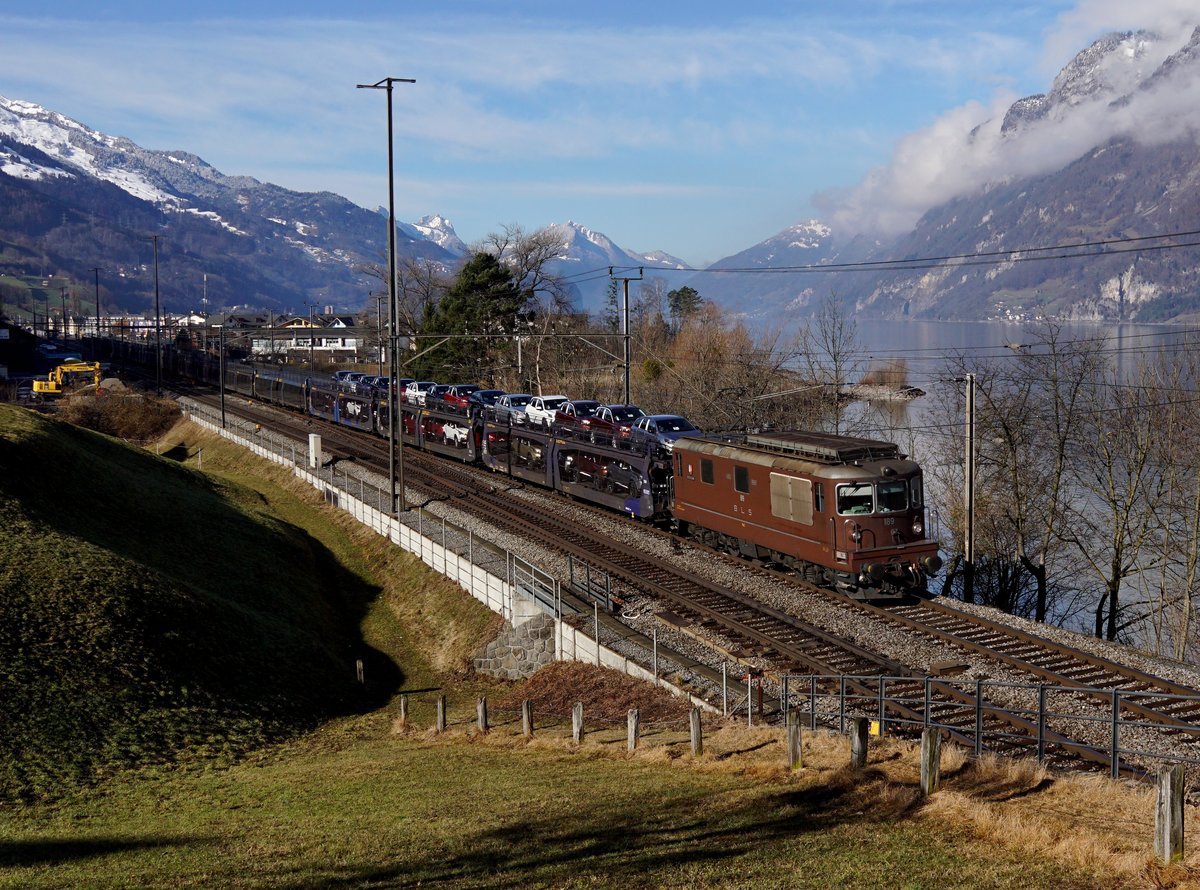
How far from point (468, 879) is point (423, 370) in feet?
271

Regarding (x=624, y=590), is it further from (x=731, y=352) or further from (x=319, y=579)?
(x=731, y=352)

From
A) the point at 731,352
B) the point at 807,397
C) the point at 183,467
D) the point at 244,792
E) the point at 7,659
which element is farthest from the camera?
the point at 731,352

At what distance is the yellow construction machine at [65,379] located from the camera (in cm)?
9056

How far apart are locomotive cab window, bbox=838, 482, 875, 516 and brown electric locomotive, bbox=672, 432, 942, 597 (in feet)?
0.08

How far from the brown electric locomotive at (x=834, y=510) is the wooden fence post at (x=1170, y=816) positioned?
49.2 feet

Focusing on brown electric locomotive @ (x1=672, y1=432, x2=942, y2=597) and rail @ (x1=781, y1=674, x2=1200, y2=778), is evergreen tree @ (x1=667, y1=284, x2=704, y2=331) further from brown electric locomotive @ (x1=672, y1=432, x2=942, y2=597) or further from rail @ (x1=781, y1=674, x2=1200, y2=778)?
rail @ (x1=781, y1=674, x2=1200, y2=778)

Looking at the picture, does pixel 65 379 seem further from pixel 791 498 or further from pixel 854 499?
pixel 854 499

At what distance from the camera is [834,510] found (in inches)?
1009

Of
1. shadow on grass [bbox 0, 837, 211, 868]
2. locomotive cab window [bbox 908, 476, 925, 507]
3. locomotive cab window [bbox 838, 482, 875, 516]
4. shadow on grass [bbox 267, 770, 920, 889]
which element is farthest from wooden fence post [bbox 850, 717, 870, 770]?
locomotive cab window [bbox 908, 476, 925, 507]

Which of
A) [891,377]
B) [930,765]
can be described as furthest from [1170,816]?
[891,377]

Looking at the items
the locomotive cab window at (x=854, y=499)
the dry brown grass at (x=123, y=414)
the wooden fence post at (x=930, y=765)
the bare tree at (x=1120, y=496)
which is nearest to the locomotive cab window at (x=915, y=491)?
the locomotive cab window at (x=854, y=499)

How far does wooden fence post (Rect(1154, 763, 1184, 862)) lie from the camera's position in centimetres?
1008

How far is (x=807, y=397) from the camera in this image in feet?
204

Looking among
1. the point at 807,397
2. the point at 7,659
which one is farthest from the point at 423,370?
the point at 7,659
